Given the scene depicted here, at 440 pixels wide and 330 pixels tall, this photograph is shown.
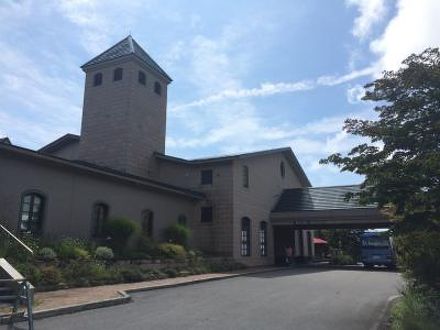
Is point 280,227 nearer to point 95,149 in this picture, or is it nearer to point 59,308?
point 95,149

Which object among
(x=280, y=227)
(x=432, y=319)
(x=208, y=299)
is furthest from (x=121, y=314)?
(x=280, y=227)

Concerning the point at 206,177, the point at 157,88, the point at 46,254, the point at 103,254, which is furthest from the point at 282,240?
the point at 46,254

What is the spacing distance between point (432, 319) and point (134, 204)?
16926mm

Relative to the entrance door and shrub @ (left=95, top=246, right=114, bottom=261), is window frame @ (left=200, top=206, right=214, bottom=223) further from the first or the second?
shrub @ (left=95, top=246, right=114, bottom=261)

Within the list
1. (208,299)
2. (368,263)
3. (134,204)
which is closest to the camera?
(208,299)

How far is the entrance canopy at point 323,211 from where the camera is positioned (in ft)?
96.8

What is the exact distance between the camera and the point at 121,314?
33.1 ft

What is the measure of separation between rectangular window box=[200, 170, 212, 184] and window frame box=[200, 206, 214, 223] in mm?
1631

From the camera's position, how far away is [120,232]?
20.1 meters

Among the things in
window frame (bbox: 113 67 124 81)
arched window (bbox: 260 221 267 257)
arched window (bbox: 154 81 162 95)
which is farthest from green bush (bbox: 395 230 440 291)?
arched window (bbox: 154 81 162 95)

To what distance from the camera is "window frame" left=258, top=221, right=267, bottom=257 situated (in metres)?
31.4

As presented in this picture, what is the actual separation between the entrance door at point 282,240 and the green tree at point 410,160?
74.2 feet

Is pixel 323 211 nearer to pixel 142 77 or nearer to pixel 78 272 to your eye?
pixel 142 77

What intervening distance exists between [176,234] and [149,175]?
6526 millimetres
